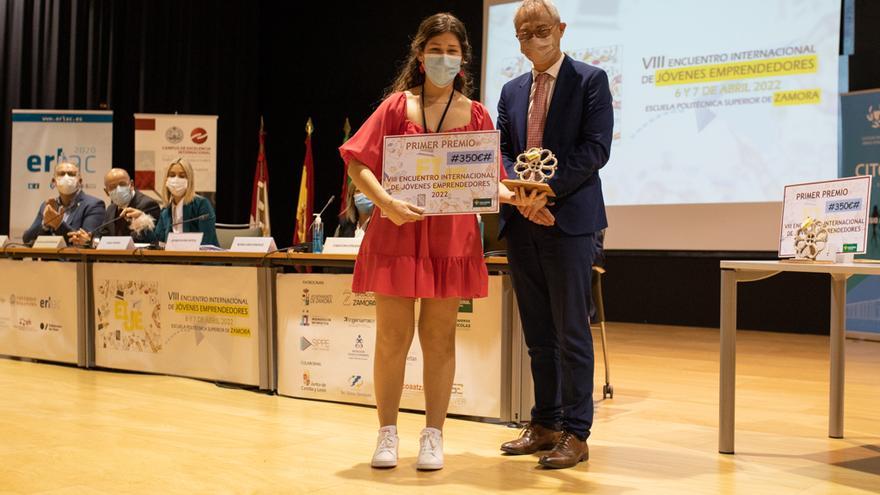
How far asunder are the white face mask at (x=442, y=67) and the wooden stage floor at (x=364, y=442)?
119 cm

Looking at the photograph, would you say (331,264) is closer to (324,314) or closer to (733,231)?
(324,314)

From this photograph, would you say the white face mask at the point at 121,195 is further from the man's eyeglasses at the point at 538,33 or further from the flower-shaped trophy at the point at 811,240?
the flower-shaped trophy at the point at 811,240

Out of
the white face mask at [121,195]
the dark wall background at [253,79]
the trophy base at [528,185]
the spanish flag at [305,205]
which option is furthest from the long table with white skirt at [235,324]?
the dark wall background at [253,79]

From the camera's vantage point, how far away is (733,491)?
2.55m

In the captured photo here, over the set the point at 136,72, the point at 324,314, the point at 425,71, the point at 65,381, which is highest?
the point at 136,72

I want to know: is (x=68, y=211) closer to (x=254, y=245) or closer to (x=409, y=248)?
(x=254, y=245)

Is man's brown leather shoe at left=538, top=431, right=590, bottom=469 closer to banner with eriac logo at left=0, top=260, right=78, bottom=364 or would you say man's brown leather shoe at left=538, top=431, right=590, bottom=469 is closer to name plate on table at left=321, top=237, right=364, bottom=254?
name plate on table at left=321, top=237, right=364, bottom=254

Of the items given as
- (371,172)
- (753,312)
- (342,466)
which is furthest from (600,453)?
(753,312)

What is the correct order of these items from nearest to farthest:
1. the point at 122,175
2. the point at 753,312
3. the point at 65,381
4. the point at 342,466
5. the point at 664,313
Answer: the point at 342,466 → the point at 65,381 → the point at 122,175 → the point at 753,312 → the point at 664,313

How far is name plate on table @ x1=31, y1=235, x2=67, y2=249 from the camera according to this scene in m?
5.30

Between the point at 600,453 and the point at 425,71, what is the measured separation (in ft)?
4.70

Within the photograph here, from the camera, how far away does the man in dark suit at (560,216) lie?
2.75 m

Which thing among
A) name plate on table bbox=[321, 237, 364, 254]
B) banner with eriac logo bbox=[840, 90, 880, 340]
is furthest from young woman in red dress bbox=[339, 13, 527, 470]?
banner with eriac logo bbox=[840, 90, 880, 340]

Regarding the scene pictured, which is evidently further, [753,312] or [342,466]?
[753,312]
